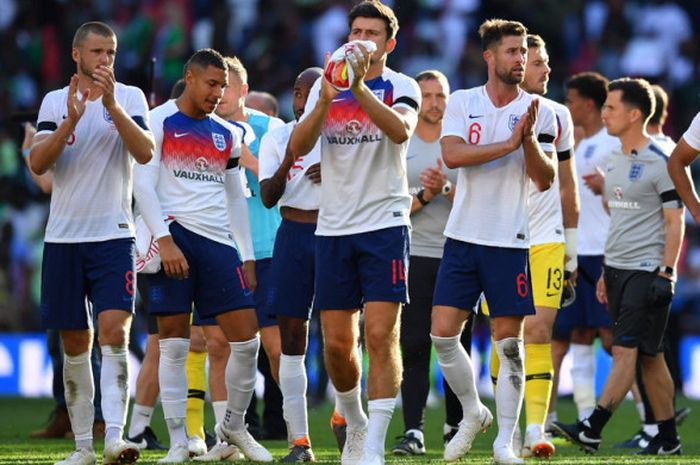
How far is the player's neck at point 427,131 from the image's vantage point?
36.8 ft

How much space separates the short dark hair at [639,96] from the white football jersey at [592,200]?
1.27m

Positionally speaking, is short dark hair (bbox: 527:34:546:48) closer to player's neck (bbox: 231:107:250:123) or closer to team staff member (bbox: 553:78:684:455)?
team staff member (bbox: 553:78:684:455)

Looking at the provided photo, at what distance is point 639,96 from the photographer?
11.0m

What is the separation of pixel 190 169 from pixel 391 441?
3.26 m

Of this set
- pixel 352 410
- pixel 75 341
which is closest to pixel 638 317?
pixel 352 410

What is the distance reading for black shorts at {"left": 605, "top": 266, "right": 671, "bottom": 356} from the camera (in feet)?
35.0

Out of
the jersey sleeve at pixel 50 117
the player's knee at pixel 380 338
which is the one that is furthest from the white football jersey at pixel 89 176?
the player's knee at pixel 380 338

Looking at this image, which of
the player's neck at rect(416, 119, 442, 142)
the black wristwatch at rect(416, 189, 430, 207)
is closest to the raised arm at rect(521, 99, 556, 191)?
the black wristwatch at rect(416, 189, 430, 207)

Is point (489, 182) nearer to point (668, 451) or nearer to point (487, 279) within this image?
point (487, 279)

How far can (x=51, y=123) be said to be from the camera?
344 inches

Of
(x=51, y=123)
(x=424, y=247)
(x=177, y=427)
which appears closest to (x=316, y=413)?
(x=424, y=247)

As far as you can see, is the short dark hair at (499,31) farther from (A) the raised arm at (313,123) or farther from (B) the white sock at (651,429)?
(B) the white sock at (651,429)

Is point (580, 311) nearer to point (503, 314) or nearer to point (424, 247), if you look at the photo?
point (424, 247)

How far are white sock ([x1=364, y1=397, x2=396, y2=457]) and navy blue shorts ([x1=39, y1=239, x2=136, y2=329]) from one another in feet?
5.17
